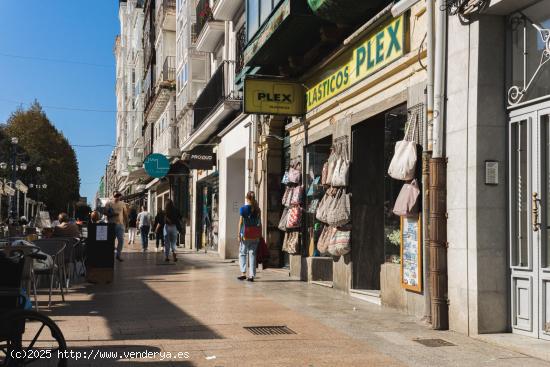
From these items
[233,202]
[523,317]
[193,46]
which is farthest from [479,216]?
[193,46]

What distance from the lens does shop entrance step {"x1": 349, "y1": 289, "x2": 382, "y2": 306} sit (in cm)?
955

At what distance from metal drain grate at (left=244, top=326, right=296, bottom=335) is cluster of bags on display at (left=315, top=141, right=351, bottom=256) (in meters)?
3.42

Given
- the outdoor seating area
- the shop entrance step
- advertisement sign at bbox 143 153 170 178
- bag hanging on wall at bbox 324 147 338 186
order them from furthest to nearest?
advertisement sign at bbox 143 153 170 178 → bag hanging on wall at bbox 324 147 338 186 → the shop entrance step → the outdoor seating area

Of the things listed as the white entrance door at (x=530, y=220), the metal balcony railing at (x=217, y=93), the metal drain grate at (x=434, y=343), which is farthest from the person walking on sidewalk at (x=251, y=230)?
the metal balcony railing at (x=217, y=93)

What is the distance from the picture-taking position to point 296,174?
13234mm

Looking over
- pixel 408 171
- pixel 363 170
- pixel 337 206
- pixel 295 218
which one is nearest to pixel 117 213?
pixel 295 218

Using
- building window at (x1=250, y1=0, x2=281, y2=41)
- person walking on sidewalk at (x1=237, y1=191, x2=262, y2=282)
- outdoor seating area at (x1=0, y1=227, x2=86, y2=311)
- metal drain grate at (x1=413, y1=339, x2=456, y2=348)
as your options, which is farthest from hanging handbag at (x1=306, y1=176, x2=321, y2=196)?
metal drain grate at (x1=413, y1=339, x2=456, y2=348)

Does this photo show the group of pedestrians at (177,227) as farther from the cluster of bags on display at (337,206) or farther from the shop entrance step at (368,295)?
the shop entrance step at (368,295)

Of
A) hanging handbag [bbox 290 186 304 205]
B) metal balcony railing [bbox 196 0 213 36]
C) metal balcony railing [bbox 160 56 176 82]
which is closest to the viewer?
hanging handbag [bbox 290 186 304 205]

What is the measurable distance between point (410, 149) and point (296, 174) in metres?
5.30

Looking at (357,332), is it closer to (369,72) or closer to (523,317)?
(523,317)

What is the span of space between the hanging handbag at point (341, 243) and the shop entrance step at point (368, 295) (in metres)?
0.66

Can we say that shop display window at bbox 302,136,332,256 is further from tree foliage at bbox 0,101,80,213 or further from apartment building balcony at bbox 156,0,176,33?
tree foliage at bbox 0,101,80,213

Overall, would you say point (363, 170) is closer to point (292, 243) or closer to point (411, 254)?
point (411, 254)
